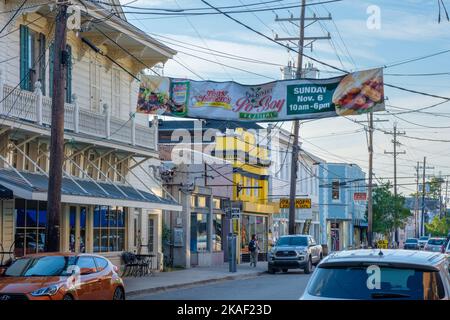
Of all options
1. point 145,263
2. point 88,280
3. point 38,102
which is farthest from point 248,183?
point 88,280

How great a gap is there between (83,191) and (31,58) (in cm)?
477

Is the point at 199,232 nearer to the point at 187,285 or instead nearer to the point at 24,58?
the point at 187,285

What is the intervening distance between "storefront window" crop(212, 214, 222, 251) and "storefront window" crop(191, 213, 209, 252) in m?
1.28

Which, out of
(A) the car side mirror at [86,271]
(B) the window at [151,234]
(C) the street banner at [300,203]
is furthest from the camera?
(C) the street banner at [300,203]

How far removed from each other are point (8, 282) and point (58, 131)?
495 cm

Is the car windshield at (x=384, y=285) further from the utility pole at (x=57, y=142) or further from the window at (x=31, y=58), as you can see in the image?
the window at (x=31, y=58)

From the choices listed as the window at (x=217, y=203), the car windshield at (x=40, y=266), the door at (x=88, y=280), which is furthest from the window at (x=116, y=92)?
the car windshield at (x=40, y=266)

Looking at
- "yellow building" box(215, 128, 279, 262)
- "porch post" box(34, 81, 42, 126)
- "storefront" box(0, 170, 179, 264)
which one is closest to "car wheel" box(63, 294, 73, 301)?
"storefront" box(0, 170, 179, 264)

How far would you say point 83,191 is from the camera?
1023 inches

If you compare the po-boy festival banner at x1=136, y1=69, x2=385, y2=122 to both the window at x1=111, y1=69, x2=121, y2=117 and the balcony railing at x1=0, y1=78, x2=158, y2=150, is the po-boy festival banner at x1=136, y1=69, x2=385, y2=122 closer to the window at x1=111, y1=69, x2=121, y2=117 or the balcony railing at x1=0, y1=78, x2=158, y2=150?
the balcony railing at x1=0, y1=78, x2=158, y2=150

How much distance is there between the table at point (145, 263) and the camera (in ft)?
105

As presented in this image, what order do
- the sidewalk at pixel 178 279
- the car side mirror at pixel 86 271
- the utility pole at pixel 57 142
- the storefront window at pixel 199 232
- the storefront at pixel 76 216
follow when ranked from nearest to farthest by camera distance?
the car side mirror at pixel 86 271 → the utility pole at pixel 57 142 → the storefront at pixel 76 216 → the sidewalk at pixel 178 279 → the storefront window at pixel 199 232

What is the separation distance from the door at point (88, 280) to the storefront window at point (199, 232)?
73.9 ft
